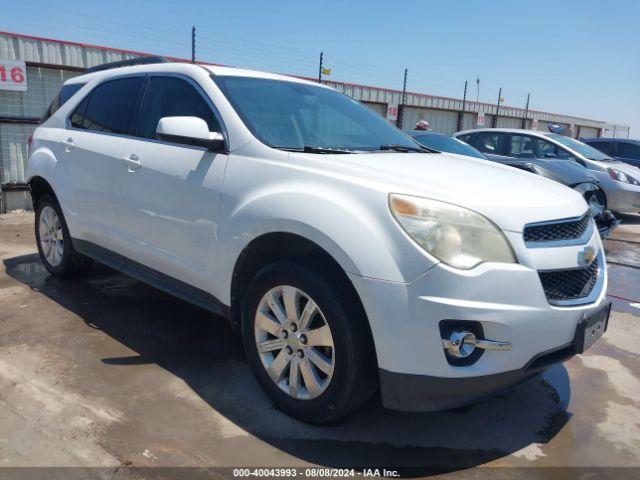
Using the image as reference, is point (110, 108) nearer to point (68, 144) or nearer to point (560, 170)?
point (68, 144)

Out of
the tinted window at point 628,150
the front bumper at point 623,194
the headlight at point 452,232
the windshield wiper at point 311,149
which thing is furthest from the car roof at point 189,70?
the tinted window at point 628,150

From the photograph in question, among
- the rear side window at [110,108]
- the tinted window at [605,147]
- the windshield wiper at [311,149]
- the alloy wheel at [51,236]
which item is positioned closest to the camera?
the windshield wiper at [311,149]

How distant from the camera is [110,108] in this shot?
4008 mm

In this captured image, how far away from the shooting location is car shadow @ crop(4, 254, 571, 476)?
2.49 meters

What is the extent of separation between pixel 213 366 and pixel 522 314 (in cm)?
193

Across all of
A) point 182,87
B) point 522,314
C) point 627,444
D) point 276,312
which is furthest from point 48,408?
point 627,444

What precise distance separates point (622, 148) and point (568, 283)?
1182 cm

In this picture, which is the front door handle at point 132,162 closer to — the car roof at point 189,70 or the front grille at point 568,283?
the car roof at point 189,70

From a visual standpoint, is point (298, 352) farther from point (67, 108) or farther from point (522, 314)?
point (67, 108)

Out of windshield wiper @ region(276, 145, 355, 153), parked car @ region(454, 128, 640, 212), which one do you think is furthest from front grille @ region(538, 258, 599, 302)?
parked car @ region(454, 128, 640, 212)

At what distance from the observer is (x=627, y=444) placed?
266cm

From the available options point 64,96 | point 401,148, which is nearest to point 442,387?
point 401,148

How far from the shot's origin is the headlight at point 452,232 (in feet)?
7.16

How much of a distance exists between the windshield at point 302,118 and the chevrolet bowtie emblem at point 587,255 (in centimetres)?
134
